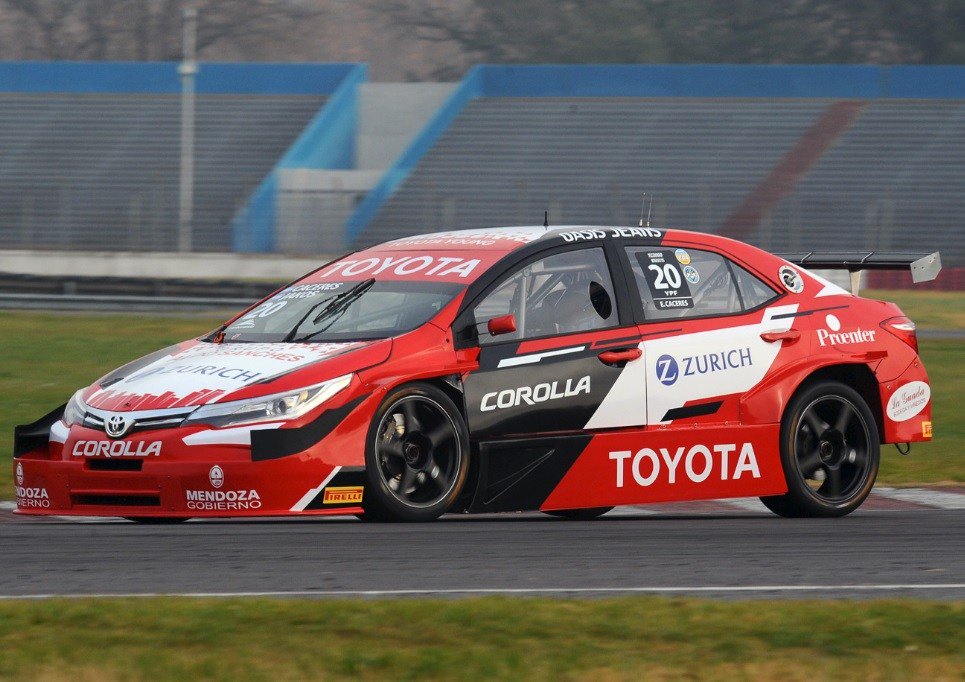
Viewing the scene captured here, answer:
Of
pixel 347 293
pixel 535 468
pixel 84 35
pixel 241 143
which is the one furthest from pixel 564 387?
pixel 84 35

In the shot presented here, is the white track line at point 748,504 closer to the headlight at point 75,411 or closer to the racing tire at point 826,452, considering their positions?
the racing tire at point 826,452

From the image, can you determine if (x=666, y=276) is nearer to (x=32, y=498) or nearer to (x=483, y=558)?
(x=483, y=558)

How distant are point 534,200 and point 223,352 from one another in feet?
96.9

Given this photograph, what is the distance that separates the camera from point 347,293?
8109 millimetres

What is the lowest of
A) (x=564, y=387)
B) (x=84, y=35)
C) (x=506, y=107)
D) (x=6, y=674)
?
(x=6, y=674)


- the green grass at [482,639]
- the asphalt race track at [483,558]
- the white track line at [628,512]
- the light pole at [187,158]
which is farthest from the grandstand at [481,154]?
the green grass at [482,639]

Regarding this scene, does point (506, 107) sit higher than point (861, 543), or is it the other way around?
point (506, 107)

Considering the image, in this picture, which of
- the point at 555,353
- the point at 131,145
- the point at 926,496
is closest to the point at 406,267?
the point at 555,353

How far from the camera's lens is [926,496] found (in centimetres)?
988

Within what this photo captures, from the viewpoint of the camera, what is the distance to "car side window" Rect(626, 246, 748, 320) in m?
8.29

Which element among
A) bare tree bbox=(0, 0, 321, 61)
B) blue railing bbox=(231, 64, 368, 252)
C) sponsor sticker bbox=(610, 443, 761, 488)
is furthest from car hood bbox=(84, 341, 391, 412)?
bare tree bbox=(0, 0, 321, 61)

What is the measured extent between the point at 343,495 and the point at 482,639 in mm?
2401

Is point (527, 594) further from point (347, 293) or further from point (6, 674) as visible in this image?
point (347, 293)

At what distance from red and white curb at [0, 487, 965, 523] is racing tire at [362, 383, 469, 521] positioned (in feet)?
5.09
